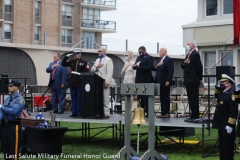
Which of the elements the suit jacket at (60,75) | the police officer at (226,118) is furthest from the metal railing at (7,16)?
the police officer at (226,118)

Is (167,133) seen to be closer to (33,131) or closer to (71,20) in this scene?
(33,131)

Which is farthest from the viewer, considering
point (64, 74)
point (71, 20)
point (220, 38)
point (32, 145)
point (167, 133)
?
point (71, 20)

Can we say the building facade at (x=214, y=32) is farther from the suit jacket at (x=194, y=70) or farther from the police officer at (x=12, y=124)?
the police officer at (x=12, y=124)

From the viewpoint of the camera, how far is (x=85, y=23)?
3093 inches

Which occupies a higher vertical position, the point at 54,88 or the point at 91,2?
the point at 91,2

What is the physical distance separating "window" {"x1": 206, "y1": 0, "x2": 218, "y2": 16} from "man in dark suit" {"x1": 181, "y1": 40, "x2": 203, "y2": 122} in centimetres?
1459

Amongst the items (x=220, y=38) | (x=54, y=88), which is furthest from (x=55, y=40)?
(x=54, y=88)

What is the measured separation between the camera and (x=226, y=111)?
13.6 metres

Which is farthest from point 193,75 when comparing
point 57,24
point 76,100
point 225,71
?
point 57,24

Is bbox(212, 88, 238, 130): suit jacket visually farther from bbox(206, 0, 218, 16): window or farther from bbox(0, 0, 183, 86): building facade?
bbox(0, 0, 183, 86): building facade

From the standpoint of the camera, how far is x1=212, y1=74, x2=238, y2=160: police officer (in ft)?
43.9

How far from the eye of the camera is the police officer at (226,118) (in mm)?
13375

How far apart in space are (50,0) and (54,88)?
5421 centimetres

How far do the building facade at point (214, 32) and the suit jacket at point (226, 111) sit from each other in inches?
598
